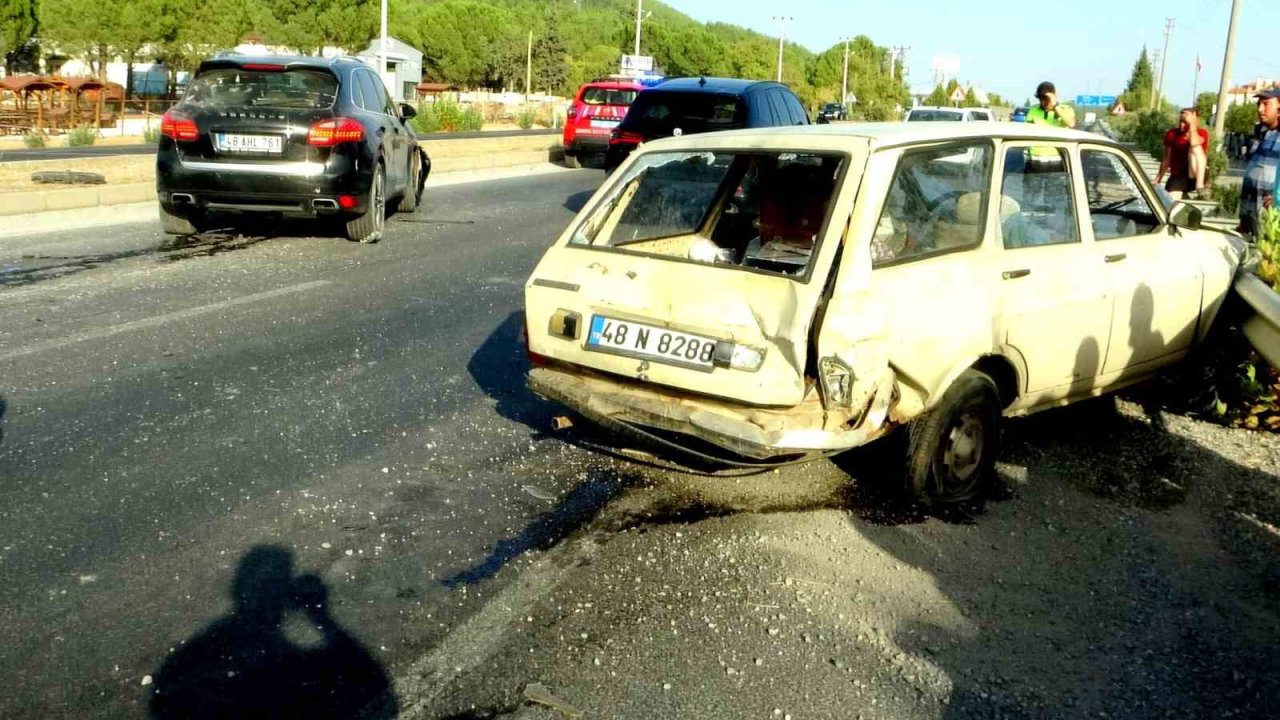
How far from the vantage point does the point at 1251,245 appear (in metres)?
7.24

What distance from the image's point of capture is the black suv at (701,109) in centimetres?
1316

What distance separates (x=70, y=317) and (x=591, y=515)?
480cm

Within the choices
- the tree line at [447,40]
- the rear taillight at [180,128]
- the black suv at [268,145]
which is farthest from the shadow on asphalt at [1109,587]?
the tree line at [447,40]

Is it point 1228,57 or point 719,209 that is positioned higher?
point 1228,57

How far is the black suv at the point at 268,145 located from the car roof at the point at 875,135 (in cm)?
644

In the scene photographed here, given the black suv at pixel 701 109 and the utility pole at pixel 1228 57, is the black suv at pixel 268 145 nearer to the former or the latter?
the black suv at pixel 701 109

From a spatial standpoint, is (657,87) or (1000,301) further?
(657,87)

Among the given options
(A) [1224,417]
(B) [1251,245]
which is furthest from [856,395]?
(B) [1251,245]

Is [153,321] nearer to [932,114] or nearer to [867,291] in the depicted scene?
[867,291]

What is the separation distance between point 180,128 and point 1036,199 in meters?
8.60

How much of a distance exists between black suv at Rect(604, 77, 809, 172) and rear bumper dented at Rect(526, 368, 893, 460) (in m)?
8.40

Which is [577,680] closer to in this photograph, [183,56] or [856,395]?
[856,395]

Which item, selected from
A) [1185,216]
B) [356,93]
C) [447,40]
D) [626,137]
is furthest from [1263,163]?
[447,40]

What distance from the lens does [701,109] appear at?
13484 mm
